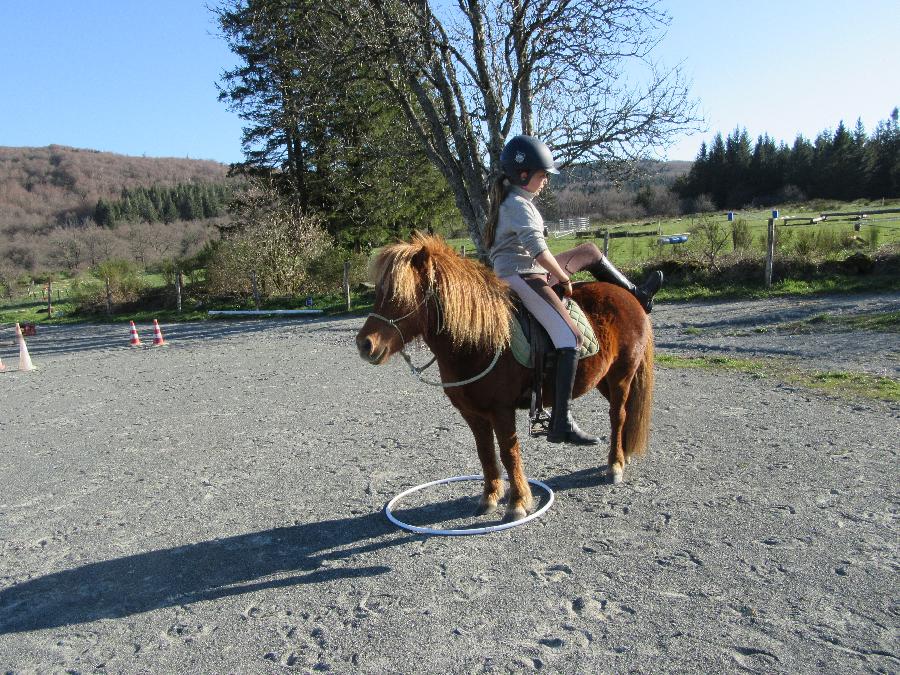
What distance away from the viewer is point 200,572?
12.7 ft

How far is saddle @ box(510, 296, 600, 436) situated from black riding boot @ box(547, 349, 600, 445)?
3.5 inches

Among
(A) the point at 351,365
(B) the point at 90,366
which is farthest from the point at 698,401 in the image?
(B) the point at 90,366

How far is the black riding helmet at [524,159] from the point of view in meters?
4.04

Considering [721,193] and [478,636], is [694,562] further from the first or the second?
[721,193]

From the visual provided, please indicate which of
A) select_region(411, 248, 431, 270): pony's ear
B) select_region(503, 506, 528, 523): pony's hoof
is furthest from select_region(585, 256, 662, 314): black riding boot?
select_region(503, 506, 528, 523): pony's hoof

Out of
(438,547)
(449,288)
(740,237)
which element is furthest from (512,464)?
(740,237)

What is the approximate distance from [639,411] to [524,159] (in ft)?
8.08

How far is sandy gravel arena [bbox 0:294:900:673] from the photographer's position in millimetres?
2936

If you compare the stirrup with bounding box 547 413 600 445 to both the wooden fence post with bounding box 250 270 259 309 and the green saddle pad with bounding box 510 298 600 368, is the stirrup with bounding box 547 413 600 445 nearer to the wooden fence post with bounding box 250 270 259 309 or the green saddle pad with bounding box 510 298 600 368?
the green saddle pad with bounding box 510 298 600 368

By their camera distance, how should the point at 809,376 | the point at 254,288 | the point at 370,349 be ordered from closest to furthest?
the point at 370,349 → the point at 809,376 → the point at 254,288

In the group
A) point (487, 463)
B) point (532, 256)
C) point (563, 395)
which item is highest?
point (532, 256)

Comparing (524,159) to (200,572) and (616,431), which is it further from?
(200,572)

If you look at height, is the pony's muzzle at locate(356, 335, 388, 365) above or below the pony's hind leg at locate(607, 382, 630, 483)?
above

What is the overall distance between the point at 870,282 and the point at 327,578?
587 inches
